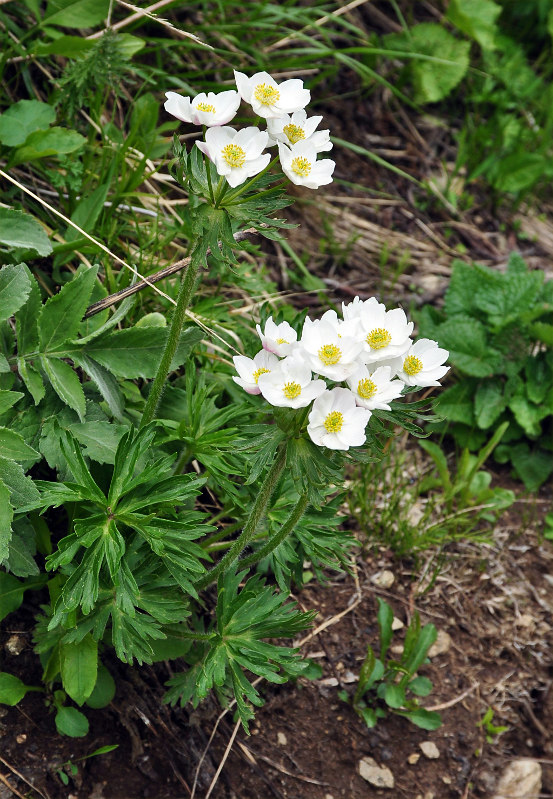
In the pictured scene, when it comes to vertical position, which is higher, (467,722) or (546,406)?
(546,406)

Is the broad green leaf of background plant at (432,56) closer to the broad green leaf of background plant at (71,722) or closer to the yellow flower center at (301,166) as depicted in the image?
the yellow flower center at (301,166)

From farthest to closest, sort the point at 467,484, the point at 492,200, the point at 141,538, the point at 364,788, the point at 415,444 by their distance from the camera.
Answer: the point at 492,200 → the point at 415,444 → the point at 467,484 → the point at 364,788 → the point at 141,538

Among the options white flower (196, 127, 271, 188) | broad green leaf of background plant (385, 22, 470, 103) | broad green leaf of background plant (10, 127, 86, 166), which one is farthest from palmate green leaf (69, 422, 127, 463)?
broad green leaf of background plant (385, 22, 470, 103)

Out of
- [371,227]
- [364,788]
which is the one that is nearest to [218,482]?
[364,788]

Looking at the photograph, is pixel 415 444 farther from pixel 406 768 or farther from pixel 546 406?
pixel 406 768

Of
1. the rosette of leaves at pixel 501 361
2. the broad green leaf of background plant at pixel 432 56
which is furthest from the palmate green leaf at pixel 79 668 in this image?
the broad green leaf of background plant at pixel 432 56

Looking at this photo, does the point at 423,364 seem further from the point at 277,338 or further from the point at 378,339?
the point at 277,338

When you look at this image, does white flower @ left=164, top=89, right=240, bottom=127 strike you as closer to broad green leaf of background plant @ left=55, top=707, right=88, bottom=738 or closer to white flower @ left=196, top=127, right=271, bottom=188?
white flower @ left=196, top=127, right=271, bottom=188

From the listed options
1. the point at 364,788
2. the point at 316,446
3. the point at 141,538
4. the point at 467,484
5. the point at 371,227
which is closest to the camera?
the point at 316,446
